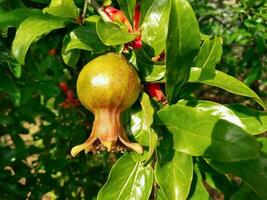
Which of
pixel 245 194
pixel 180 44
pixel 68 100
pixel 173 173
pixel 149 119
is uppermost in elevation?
pixel 180 44

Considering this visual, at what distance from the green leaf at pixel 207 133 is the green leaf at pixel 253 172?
100 millimetres

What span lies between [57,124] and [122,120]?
147 cm

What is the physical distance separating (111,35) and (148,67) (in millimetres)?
111

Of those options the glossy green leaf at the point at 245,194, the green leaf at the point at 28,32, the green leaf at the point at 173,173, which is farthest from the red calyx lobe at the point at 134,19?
the glossy green leaf at the point at 245,194

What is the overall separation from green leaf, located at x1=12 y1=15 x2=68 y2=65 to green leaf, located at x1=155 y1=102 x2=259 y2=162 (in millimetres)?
308

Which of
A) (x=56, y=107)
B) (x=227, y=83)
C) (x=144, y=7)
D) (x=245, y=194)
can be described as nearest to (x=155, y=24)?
(x=144, y=7)

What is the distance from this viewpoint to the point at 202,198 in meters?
0.91

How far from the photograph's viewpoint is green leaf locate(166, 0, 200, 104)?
2.52 ft

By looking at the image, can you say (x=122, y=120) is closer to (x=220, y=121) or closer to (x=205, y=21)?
(x=220, y=121)

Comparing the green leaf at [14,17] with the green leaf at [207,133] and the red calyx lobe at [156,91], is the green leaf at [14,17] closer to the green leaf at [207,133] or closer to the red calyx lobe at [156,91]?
the red calyx lobe at [156,91]

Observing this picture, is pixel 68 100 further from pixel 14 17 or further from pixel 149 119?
pixel 149 119

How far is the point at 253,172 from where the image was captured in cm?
81

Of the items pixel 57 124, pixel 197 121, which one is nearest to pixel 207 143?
pixel 197 121

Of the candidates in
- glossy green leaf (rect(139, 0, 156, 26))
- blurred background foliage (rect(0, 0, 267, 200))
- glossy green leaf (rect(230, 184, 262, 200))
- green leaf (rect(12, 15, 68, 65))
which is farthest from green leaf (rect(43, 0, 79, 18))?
blurred background foliage (rect(0, 0, 267, 200))
